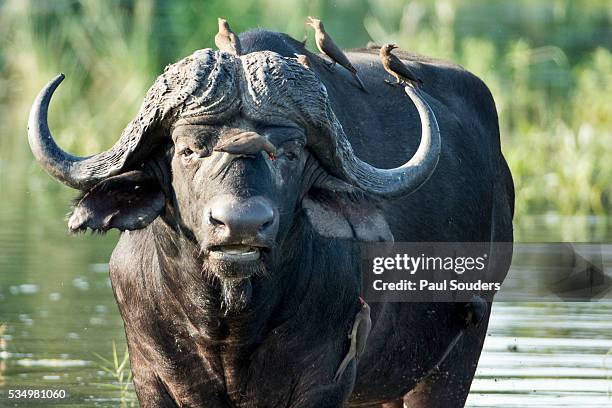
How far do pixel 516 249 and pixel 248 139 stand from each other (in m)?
7.69

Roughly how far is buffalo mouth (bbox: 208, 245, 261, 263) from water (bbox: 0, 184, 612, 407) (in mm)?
3337

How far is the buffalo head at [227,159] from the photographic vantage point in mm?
5688

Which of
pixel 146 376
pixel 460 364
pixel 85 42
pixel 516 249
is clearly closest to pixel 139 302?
pixel 146 376

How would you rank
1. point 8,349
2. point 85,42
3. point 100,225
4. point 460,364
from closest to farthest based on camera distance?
point 100,225
point 460,364
point 8,349
point 85,42

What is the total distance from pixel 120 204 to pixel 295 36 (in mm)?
11495

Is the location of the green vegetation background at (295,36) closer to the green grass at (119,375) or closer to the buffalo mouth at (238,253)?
the green grass at (119,375)

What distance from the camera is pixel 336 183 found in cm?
618

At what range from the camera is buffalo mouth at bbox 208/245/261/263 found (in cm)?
552

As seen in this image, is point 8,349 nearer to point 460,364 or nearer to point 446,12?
point 460,364

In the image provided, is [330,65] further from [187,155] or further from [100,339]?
[100,339]

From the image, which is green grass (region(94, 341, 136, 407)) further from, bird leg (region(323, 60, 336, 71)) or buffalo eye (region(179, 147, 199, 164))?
buffalo eye (region(179, 147, 199, 164))

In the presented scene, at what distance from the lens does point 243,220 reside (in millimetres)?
5387

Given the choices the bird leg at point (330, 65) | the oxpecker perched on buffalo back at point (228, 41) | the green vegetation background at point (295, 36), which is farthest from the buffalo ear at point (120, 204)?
the green vegetation background at point (295, 36)

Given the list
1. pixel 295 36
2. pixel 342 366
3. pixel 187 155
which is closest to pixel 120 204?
pixel 187 155
